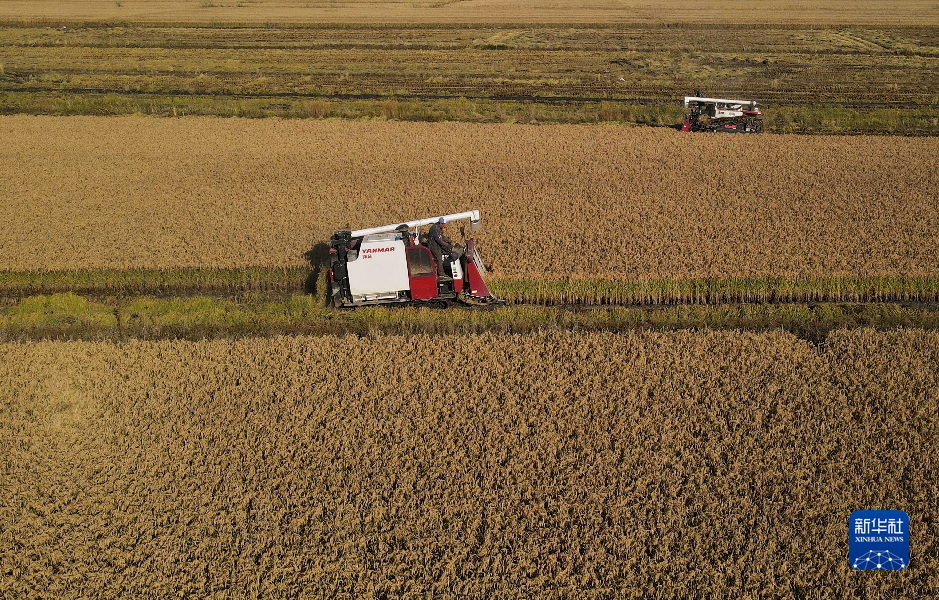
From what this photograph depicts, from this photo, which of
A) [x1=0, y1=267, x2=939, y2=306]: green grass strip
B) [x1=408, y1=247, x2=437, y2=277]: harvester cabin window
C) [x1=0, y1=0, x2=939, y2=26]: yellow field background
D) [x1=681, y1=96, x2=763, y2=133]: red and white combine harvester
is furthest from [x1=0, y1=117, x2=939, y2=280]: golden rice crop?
[x1=0, y1=0, x2=939, y2=26]: yellow field background

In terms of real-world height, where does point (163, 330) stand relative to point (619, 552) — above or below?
above

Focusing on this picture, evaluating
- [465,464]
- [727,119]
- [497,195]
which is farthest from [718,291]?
[727,119]

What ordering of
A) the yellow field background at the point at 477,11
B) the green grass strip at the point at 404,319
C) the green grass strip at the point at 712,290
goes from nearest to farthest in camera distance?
the green grass strip at the point at 404,319, the green grass strip at the point at 712,290, the yellow field background at the point at 477,11

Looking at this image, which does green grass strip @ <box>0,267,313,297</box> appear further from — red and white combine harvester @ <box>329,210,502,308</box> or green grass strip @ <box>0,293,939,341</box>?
red and white combine harvester @ <box>329,210,502,308</box>

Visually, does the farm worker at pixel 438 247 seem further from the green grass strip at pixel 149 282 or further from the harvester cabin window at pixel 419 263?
the green grass strip at pixel 149 282

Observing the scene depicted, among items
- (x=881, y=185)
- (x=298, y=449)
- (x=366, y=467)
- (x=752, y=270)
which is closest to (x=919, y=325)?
(x=752, y=270)

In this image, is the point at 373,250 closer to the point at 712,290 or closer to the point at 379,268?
the point at 379,268

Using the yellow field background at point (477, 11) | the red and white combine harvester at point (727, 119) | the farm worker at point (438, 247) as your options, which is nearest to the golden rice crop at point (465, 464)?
the farm worker at point (438, 247)

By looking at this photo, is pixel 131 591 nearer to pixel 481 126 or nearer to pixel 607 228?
pixel 607 228
